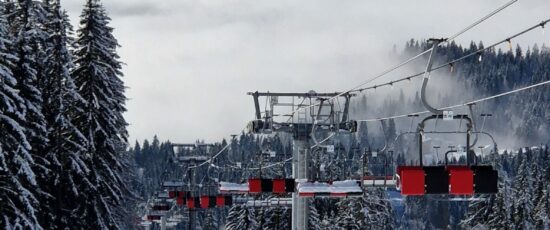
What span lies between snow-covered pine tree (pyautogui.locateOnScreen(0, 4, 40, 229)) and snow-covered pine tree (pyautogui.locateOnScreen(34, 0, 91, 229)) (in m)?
4.19

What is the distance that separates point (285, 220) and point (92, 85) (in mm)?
33191

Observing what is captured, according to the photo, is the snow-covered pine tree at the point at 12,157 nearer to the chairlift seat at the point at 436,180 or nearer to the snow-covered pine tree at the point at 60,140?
the snow-covered pine tree at the point at 60,140

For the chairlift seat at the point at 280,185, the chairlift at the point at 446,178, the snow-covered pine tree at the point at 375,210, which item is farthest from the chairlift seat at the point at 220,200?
the chairlift at the point at 446,178

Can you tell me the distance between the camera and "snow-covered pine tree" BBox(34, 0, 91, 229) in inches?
1192

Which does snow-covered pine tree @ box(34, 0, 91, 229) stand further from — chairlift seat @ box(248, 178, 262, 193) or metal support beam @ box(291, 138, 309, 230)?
metal support beam @ box(291, 138, 309, 230)

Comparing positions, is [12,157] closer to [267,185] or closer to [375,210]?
[267,185]

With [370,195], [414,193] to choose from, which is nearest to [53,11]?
[414,193]

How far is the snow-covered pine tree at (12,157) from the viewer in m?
24.7

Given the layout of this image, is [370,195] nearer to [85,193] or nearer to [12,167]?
[85,193]

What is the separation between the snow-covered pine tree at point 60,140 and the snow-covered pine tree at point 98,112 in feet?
2.90

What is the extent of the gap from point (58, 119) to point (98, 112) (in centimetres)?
348

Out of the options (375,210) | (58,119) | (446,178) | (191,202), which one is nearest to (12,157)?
(58,119)

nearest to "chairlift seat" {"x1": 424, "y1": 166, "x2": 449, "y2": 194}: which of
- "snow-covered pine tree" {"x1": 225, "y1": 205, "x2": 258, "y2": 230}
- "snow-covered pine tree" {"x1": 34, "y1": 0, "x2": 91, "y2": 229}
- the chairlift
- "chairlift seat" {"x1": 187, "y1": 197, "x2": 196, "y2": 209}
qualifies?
the chairlift

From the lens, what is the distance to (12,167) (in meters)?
25.7
